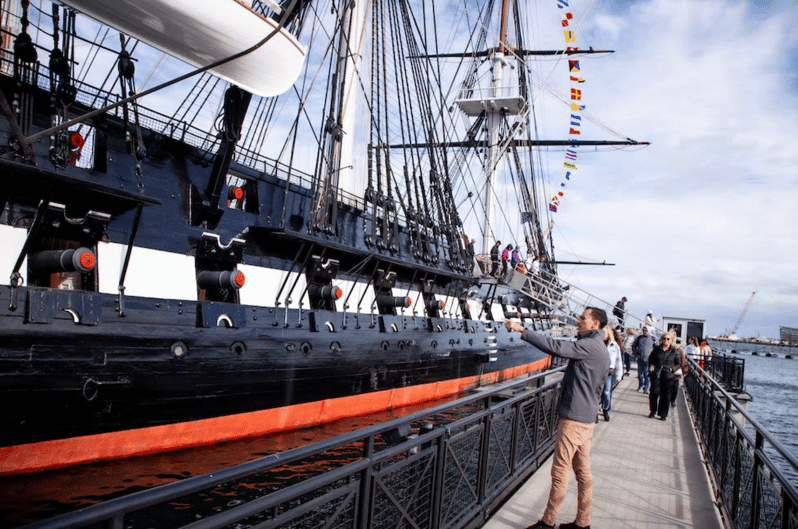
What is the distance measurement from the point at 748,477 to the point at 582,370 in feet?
5.26

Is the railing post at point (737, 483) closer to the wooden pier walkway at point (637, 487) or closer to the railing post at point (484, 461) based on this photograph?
the wooden pier walkway at point (637, 487)

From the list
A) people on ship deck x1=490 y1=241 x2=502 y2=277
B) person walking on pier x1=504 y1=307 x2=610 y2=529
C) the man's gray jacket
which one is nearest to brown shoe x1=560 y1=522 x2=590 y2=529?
person walking on pier x1=504 y1=307 x2=610 y2=529

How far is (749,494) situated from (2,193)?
355 inches

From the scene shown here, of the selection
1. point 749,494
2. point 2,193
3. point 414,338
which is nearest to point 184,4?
point 2,193

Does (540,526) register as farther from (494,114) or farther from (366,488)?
(494,114)

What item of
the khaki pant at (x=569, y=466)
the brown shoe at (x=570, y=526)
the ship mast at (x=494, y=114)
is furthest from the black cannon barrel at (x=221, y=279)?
the ship mast at (x=494, y=114)

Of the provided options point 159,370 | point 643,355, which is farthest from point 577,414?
point 643,355

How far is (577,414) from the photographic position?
462cm

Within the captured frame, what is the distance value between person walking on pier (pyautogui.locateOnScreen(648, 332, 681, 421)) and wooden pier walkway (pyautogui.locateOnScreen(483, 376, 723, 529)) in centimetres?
82

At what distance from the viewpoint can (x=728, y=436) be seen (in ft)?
19.0

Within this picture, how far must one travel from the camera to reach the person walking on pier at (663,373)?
34.5ft

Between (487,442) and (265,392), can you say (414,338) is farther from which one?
(487,442)

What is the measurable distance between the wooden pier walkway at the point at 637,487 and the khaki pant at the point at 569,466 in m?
0.39

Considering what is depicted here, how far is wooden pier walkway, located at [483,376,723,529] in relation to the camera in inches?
205
